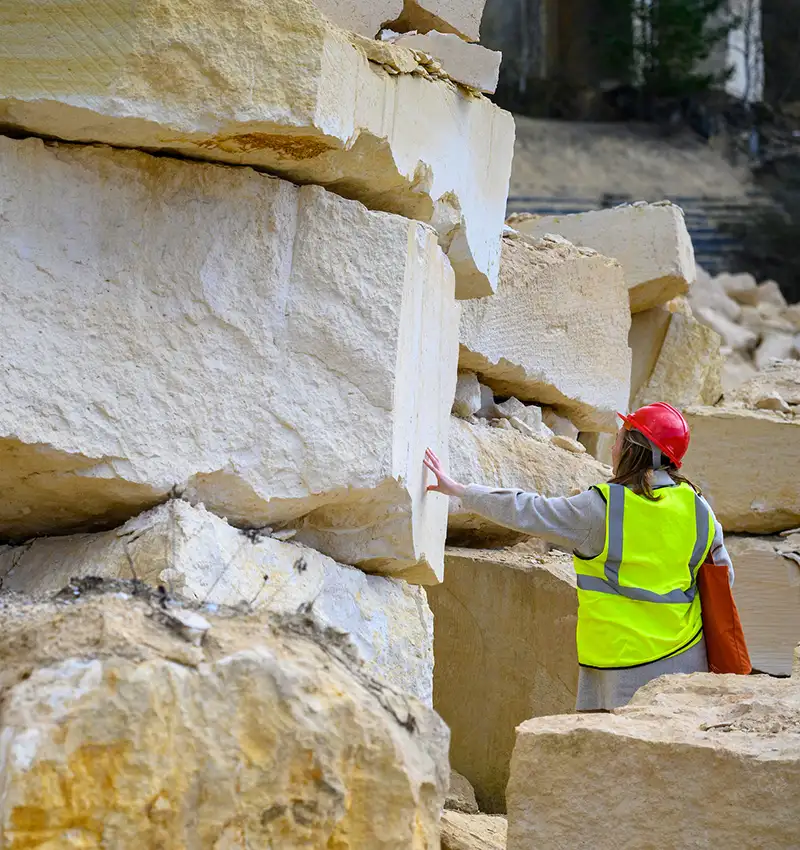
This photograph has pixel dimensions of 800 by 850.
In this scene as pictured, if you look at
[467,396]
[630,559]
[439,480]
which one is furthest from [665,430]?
[467,396]

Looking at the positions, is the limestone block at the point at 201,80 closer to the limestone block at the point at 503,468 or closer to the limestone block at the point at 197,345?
the limestone block at the point at 197,345

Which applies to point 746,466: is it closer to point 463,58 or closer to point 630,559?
point 630,559

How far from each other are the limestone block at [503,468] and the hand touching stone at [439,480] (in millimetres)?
831

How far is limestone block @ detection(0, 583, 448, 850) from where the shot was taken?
63.9 inches

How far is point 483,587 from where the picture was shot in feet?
14.0

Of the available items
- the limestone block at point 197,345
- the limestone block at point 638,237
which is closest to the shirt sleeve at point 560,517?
the limestone block at point 197,345

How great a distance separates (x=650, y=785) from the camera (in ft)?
7.22

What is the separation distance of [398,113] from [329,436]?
80 cm

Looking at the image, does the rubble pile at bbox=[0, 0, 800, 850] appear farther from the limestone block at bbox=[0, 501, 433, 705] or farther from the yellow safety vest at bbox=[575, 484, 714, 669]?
the yellow safety vest at bbox=[575, 484, 714, 669]

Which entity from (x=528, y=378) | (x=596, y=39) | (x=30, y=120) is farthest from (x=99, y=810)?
(x=596, y=39)

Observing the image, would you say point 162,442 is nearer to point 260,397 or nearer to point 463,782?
point 260,397

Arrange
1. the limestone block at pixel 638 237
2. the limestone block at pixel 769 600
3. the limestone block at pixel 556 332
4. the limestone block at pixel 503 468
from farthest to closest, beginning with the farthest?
the limestone block at pixel 638 237, the limestone block at pixel 769 600, the limestone block at pixel 556 332, the limestone block at pixel 503 468

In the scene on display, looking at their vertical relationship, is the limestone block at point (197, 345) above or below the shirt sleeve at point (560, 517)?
above

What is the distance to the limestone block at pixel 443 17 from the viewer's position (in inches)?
145
